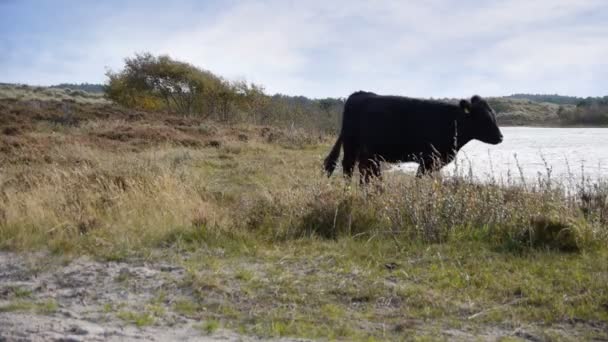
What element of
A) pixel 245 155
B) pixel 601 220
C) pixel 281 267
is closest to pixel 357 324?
pixel 281 267

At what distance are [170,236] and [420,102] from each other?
6506 millimetres

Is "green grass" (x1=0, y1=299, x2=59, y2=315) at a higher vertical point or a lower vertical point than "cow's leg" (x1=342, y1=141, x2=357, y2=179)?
lower

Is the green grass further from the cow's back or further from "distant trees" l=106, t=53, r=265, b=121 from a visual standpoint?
"distant trees" l=106, t=53, r=265, b=121

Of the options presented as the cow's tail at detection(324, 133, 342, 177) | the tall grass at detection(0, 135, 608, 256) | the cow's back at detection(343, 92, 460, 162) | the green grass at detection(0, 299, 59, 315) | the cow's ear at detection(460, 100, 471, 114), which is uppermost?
the cow's ear at detection(460, 100, 471, 114)

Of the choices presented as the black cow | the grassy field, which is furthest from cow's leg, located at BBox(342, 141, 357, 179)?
the grassy field

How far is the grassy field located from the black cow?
103 inches

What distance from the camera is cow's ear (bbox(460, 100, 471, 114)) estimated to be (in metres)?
11.5

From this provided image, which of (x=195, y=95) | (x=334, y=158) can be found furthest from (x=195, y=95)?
(x=334, y=158)

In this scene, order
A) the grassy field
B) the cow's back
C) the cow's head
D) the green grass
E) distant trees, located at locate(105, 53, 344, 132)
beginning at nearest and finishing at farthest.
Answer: the grassy field → the green grass → the cow's back → the cow's head → distant trees, located at locate(105, 53, 344, 132)

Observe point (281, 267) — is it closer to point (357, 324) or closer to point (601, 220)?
point (357, 324)

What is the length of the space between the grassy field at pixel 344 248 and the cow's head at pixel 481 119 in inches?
141

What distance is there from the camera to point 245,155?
2012cm

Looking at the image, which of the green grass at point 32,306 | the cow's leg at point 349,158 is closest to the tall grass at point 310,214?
the green grass at point 32,306

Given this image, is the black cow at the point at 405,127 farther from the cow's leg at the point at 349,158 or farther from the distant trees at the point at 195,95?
the distant trees at the point at 195,95
